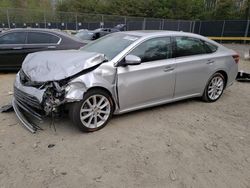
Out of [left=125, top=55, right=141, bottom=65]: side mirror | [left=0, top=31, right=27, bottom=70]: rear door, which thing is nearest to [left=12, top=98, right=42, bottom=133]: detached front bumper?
[left=125, top=55, right=141, bottom=65]: side mirror

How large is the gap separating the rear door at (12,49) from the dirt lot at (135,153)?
3474 millimetres

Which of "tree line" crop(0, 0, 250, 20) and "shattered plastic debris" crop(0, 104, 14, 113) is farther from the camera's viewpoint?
"tree line" crop(0, 0, 250, 20)

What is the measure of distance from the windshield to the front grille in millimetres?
1308

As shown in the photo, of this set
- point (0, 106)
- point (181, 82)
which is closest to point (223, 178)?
point (181, 82)

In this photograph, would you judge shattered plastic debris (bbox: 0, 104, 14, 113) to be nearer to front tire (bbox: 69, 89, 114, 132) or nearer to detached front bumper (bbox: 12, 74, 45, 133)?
detached front bumper (bbox: 12, 74, 45, 133)

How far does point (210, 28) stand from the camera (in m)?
28.3

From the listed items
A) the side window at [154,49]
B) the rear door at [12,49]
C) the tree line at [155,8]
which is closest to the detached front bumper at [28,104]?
the side window at [154,49]

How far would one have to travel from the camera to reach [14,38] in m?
7.59

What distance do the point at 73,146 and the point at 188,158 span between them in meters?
1.56

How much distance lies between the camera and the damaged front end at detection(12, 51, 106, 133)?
360 cm

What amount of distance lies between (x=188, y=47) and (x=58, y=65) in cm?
255

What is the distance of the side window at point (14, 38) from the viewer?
7496 millimetres

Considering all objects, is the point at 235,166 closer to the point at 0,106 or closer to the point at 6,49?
the point at 0,106

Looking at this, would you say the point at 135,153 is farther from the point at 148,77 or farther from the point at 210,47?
the point at 210,47
